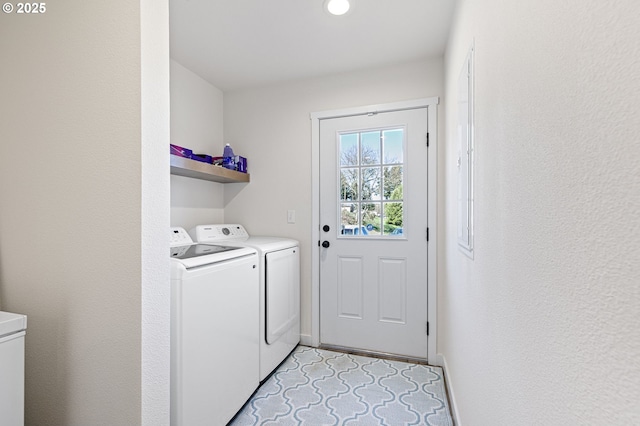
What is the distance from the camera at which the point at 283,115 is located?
8.74 feet

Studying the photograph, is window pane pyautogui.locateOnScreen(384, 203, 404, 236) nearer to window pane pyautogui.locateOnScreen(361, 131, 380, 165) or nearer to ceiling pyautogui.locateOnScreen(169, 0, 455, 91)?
window pane pyautogui.locateOnScreen(361, 131, 380, 165)

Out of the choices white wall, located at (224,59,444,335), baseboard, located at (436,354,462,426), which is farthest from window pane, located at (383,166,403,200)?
baseboard, located at (436,354,462,426)

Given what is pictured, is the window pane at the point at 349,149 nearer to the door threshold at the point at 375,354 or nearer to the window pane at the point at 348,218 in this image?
the window pane at the point at 348,218

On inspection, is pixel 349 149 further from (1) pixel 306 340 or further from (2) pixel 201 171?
(1) pixel 306 340

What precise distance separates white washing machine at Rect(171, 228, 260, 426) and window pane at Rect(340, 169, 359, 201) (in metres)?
1.00

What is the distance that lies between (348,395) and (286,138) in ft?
6.85

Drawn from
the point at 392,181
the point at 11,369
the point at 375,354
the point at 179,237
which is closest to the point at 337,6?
the point at 392,181

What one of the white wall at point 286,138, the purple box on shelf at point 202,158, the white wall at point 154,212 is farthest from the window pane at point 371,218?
the white wall at point 154,212

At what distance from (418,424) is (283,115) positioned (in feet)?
8.22

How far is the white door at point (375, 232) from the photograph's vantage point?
7.60ft

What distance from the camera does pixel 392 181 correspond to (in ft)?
7.82

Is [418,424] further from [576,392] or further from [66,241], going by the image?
[66,241]

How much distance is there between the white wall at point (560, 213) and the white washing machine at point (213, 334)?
1.22 meters

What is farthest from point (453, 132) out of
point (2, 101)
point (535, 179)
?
point (2, 101)
